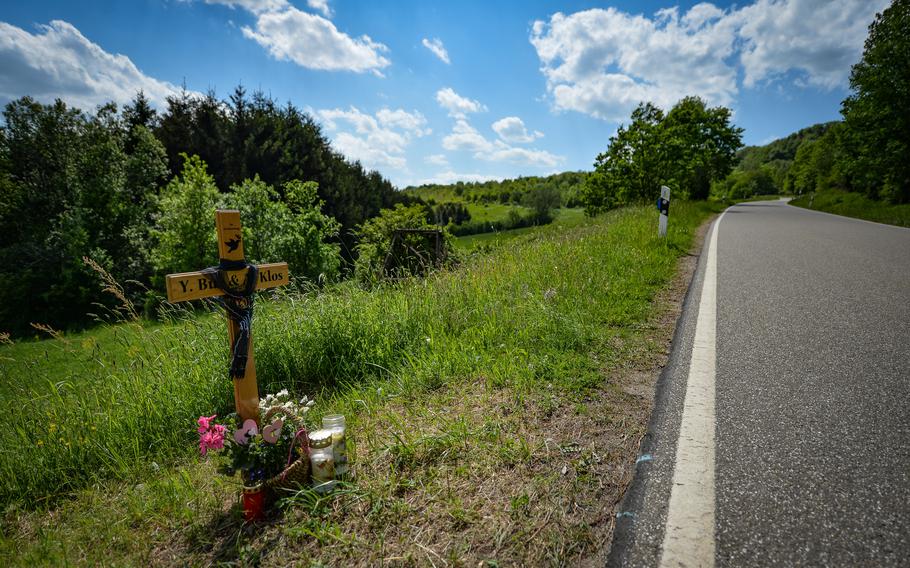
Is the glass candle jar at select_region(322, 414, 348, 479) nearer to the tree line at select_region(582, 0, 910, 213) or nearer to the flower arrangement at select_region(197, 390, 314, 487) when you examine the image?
the flower arrangement at select_region(197, 390, 314, 487)

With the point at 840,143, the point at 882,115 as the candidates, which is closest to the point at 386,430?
the point at 882,115

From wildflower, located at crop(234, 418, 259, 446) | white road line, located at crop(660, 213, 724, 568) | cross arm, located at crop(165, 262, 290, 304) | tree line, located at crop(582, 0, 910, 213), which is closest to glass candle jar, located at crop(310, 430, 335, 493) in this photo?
wildflower, located at crop(234, 418, 259, 446)

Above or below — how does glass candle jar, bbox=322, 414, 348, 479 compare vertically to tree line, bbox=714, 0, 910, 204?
below

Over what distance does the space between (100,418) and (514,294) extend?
4253 millimetres

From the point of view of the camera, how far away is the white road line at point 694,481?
1565mm

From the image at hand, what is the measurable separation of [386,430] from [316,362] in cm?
159

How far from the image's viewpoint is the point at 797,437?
2182 mm

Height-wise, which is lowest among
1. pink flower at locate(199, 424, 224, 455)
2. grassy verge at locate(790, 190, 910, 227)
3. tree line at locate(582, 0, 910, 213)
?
pink flower at locate(199, 424, 224, 455)

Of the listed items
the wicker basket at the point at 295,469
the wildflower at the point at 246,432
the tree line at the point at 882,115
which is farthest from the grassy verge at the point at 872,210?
the wildflower at the point at 246,432

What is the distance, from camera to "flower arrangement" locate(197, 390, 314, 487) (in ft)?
7.09

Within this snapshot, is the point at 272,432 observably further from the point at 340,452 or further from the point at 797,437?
the point at 797,437

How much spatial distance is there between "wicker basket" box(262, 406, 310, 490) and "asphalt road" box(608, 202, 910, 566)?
160 centimetres

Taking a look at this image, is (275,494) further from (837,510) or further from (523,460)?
(837,510)

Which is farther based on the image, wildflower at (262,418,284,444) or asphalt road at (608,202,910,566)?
wildflower at (262,418,284,444)
